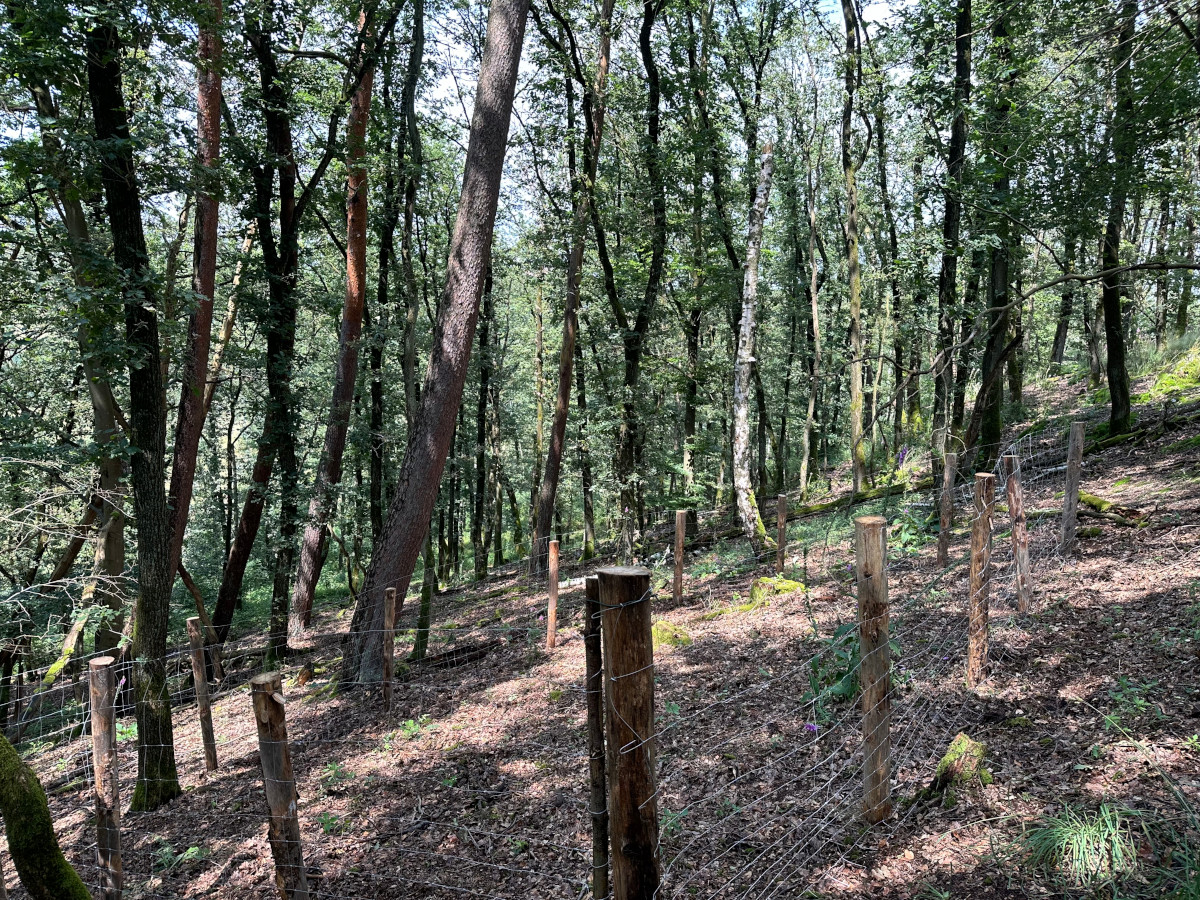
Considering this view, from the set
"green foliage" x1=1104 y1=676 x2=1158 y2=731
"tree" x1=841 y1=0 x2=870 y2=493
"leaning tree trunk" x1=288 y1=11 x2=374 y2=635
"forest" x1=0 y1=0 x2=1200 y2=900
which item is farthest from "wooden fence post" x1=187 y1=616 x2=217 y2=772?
"tree" x1=841 y1=0 x2=870 y2=493

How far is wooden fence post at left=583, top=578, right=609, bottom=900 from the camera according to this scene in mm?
2322

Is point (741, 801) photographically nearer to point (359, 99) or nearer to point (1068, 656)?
point (1068, 656)

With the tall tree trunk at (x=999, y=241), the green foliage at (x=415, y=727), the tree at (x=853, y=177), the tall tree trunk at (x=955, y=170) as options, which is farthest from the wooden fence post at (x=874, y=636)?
the tree at (x=853, y=177)

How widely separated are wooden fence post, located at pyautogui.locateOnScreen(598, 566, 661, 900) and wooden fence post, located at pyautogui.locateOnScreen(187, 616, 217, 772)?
5724 millimetres

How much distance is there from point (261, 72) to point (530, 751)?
1150 centimetres

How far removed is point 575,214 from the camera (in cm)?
1295

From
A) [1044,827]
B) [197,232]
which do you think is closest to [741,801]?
[1044,827]

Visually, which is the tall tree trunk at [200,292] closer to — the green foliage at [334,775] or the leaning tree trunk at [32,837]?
the green foliage at [334,775]

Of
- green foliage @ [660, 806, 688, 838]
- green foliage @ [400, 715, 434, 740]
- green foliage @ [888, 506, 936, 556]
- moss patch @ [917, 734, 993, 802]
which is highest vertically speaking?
green foliage @ [888, 506, 936, 556]

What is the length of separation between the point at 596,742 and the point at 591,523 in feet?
52.6

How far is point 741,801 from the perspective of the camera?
422 cm

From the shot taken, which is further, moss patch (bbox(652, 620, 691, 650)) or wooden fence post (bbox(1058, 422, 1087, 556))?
moss patch (bbox(652, 620, 691, 650))

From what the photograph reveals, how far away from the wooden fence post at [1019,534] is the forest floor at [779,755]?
7.8 inches

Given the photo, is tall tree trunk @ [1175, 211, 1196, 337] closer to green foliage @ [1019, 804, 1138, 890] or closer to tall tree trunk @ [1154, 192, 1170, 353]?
tall tree trunk @ [1154, 192, 1170, 353]
